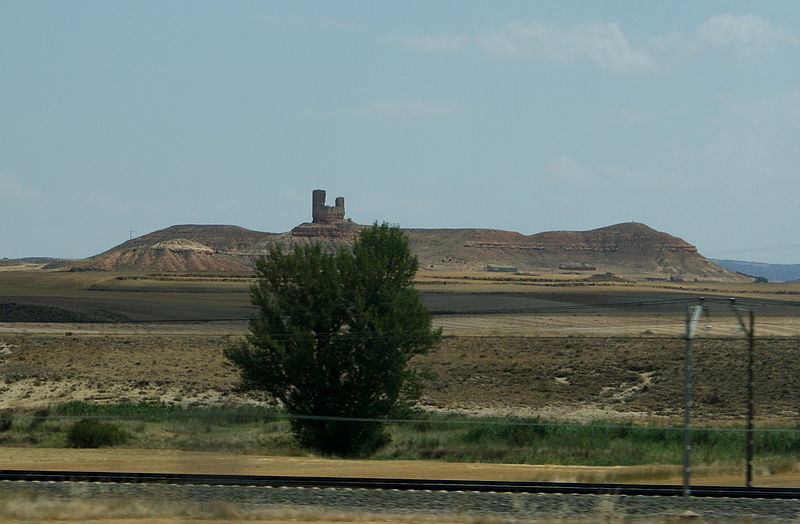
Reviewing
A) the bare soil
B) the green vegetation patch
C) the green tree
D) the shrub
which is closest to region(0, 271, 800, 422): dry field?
the bare soil

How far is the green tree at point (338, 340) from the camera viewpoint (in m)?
34.8

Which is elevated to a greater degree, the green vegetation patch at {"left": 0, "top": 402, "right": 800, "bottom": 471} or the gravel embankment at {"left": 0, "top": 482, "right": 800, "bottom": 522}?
the gravel embankment at {"left": 0, "top": 482, "right": 800, "bottom": 522}

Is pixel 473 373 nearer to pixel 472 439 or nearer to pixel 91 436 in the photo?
pixel 472 439

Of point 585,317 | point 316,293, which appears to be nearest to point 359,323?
point 316,293

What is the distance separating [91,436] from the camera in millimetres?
32188

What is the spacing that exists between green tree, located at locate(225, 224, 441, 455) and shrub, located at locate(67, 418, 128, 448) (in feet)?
16.8

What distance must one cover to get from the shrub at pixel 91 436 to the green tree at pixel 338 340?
513 cm

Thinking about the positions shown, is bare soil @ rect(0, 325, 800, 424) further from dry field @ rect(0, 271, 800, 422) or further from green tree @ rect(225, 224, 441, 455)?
green tree @ rect(225, 224, 441, 455)

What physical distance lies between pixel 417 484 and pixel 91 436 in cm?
A: 1526

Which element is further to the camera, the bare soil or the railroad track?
the bare soil

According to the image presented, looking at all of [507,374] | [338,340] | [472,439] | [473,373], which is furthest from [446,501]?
[473,373]

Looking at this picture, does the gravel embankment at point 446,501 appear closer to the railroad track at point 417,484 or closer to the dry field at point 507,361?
the railroad track at point 417,484

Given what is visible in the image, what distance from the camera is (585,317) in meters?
90.2

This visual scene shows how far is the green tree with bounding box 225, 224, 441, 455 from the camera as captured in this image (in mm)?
A: 34812
